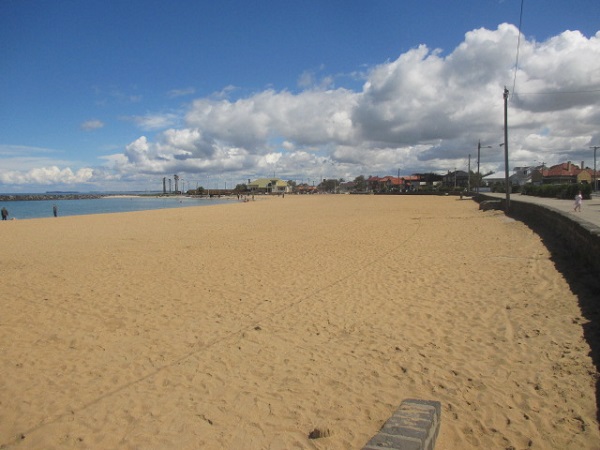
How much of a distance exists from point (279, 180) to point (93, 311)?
14797 centimetres

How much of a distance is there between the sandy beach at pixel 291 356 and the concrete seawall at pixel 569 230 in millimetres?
676

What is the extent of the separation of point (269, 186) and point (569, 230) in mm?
138135

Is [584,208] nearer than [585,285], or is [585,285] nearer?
[585,285]

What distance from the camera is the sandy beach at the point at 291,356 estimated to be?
10.7 ft

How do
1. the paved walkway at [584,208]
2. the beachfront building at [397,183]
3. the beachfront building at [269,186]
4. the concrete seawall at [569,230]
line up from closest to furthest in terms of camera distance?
the concrete seawall at [569,230]
the paved walkway at [584,208]
the beachfront building at [397,183]
the beachfront building at [269,186]

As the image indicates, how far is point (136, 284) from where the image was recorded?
812 centimetres

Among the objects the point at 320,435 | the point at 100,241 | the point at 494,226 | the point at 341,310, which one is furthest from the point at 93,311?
the point at 494,226

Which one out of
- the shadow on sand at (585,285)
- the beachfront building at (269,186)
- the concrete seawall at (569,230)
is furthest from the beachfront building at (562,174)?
the beachfront building at (269,186)

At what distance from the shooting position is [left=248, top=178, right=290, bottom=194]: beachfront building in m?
146

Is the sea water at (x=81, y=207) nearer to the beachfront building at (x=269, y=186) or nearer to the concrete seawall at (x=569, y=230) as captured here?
the concrete seawall at (x=569, y=230)

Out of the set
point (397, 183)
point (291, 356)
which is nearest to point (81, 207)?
point (291, 356)

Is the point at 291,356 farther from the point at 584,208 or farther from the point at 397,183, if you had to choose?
the point at 397,183

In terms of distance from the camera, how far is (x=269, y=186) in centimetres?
14625

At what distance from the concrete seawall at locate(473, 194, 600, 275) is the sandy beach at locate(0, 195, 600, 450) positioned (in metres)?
0.68
